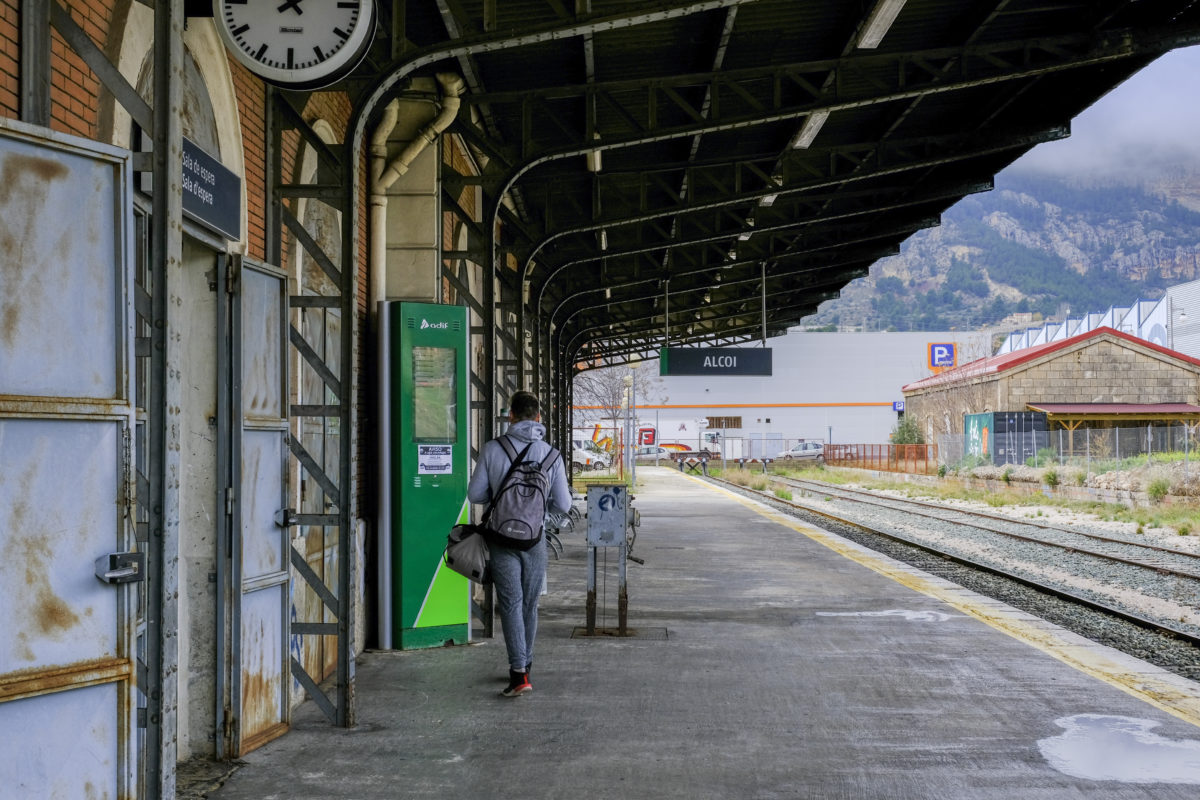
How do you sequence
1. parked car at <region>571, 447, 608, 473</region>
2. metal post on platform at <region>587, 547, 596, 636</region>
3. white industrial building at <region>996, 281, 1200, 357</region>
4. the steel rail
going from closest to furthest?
metal post on platform at <region>587, 547, 596, 636</region> → the steel rail → parked car at <region>571, 447, 608, 473</region> → white industrial building at <region>996, 281, 1200, 357</region>

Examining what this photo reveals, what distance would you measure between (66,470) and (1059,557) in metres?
17.1

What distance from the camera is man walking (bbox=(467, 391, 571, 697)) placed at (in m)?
7.09

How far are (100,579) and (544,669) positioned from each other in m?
4.69

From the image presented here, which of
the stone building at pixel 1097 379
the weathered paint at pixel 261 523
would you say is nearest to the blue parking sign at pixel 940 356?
the stone building at pixel 1097 379

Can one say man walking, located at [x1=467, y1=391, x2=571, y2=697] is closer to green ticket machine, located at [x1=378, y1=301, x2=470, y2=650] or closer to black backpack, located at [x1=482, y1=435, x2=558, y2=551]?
black backpack, located at [x1=482, y1=435, x2=558, y2=551]

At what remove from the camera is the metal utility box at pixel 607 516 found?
30.5 ft

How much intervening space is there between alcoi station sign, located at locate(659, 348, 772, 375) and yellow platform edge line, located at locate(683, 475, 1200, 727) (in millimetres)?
8388

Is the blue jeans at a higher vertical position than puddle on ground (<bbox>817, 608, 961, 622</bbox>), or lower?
higher

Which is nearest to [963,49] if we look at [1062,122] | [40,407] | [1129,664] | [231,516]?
[1062,122]

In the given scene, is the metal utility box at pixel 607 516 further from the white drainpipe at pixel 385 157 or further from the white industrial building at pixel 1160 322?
the white industrial building at pixel 1160 322

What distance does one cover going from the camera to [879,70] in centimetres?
1261

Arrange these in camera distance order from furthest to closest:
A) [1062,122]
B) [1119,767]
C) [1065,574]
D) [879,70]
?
[1065,574] → [1062,122] → [879,70] → [1119,767]

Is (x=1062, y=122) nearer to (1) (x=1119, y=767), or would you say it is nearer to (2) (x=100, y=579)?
Answer: (1) (x=1119, y=767)

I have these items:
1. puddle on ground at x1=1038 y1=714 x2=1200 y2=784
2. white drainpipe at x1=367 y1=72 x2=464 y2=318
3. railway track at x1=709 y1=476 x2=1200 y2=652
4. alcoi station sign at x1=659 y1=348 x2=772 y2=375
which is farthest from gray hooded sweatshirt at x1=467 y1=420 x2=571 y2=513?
alcoi station sign at x1=659 y1=348 x2=772 y2=375
